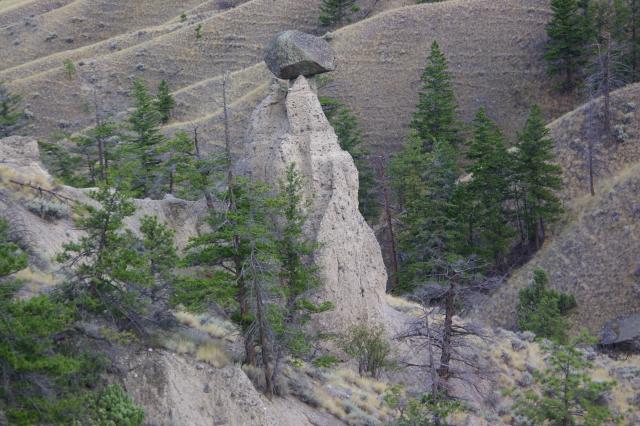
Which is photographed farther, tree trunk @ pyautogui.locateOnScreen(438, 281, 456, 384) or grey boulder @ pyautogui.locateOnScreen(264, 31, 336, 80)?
grey boulder @ pyautogui.locateOnScreen(264, 31, 336, 80)

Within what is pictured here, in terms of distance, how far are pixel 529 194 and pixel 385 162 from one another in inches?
661

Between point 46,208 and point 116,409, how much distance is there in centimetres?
1114

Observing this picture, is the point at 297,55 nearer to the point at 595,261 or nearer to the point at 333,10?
the point at 595,261

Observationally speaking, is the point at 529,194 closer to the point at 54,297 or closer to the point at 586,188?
the point at 586,188

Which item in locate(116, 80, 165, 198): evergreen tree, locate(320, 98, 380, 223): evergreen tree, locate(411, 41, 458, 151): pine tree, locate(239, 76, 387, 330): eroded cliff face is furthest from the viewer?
locate(411, 41, 458, 151): pine tree

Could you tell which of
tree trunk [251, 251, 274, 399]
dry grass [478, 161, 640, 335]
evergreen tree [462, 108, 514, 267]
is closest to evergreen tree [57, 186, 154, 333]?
tree trunk [251, 251, 274, 399]

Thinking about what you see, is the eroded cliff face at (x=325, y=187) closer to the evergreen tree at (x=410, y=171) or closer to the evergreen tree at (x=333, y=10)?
the evergreen tree at (x=410, y=171)

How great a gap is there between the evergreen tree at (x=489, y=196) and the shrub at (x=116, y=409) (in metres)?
27.5

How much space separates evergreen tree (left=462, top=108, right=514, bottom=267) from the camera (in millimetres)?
39125

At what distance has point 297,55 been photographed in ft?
81.6

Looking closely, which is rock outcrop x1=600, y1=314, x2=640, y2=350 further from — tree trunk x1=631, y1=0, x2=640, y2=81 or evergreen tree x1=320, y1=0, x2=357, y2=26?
evergreen tree x1=320, y1=0, x2=357, y2=26

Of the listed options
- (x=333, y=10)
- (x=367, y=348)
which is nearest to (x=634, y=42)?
(x=333, y=10)

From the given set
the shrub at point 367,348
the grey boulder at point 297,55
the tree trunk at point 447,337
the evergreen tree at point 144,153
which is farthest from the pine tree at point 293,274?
the evergreen tree at point 144,153

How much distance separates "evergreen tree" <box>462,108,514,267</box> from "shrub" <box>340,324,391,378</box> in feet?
55.4
